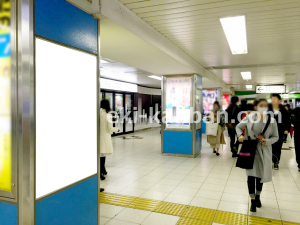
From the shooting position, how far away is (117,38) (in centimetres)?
351

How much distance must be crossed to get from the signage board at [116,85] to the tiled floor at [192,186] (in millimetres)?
4348

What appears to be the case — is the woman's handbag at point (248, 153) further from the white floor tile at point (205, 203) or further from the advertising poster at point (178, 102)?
the advertising poster at point (178, 102)

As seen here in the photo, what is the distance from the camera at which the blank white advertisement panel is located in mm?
1959

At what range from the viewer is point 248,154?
3.29m

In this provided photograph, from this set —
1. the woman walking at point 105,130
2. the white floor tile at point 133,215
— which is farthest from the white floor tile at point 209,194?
the woman walking at point 105,130

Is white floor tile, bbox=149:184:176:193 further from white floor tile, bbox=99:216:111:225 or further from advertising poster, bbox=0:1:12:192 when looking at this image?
advertising poster, bbox=0:1:12:192

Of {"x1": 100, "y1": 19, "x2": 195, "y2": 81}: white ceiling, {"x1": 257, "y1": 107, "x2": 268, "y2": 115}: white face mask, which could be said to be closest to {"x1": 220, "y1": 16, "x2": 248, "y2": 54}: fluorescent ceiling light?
{"x1": 100, "y1": 19, "x2": 195, "y2": 81}: white ceiling

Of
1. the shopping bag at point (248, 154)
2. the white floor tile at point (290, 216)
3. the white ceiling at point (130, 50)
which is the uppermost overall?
the white ceiling at point (130, 50)

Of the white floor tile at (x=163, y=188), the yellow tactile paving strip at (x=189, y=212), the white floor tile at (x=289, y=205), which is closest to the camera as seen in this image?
the yellow tactile paving strip at (x=189, y=212)

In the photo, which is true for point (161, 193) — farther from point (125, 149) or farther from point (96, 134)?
point (125, 149)

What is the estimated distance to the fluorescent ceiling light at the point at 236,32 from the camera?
11.1ft

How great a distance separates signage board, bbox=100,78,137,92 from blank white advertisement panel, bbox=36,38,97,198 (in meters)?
8.02

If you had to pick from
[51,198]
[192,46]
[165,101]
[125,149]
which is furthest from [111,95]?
[51,198]

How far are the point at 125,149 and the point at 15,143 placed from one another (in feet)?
21.5
